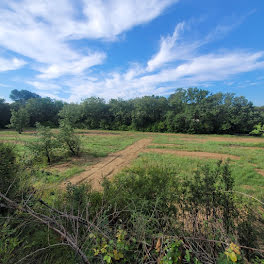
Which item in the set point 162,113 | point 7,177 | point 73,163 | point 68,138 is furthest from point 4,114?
point 7,177

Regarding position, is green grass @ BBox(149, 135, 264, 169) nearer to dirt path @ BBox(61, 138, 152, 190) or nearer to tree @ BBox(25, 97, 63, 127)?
dirt path @ BBox(61, 138, 152, 190)

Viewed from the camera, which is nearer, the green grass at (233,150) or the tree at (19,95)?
the green grass at (233,150)

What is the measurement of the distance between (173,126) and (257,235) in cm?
2602

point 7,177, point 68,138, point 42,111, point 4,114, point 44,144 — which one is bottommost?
point 44,144

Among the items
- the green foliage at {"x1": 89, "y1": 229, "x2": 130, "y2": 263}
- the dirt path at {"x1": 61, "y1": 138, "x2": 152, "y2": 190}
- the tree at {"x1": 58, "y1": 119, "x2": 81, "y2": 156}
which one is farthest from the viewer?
the tree at {"x1": 58, "y1": 119, "x2": 81, "y2": 156}

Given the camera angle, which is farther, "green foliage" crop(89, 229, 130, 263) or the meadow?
the meadow

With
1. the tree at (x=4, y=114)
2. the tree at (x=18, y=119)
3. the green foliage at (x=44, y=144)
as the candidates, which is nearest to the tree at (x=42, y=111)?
the tree at (x=4, y=114)

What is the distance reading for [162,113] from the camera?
97.3 feet

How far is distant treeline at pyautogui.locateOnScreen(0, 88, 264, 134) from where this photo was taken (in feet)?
82.0

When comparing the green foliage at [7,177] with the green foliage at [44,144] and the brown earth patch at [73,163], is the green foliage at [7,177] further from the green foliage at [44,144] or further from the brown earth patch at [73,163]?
the green foliage at [44,144]

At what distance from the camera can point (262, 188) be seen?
16.7 ft

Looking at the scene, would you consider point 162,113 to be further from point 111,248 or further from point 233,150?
point 111,248

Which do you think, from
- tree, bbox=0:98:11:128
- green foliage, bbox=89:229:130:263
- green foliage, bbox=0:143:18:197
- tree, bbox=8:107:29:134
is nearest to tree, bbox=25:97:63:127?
tree, bbox=0:98:11:128

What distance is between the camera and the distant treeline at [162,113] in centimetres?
2500
